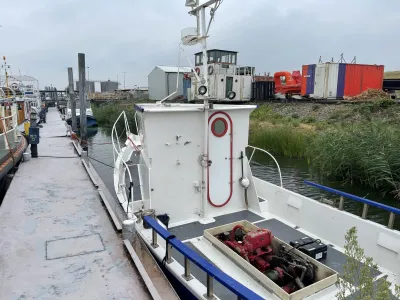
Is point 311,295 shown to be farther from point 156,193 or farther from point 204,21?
point 204,21

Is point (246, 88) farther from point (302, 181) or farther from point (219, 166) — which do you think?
point (219, 166)

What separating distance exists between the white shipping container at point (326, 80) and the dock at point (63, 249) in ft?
64.5

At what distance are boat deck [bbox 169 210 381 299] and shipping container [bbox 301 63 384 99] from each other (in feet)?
62.4

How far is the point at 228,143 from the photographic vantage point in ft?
20.1

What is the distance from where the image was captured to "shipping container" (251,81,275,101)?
2919cm

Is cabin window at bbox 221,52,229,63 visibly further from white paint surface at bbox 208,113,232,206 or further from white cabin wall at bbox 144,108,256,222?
white paint surface at bbox 208,113,232,206

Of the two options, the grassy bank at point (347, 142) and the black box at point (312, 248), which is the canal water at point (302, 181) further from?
the black box at point (312, 248)

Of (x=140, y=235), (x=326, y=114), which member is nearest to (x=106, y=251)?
(x=140, y=235)

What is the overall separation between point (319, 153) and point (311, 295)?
31.3 ft

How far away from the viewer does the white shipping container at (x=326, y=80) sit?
22031 mm

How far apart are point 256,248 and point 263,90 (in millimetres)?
26129

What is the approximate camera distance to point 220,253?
4836mm

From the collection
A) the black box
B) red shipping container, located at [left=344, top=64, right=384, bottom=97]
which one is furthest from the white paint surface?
red shipping container, located at [left=344, top=64, right=384, bottom=97]

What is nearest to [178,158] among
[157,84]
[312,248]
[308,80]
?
[312,248]
